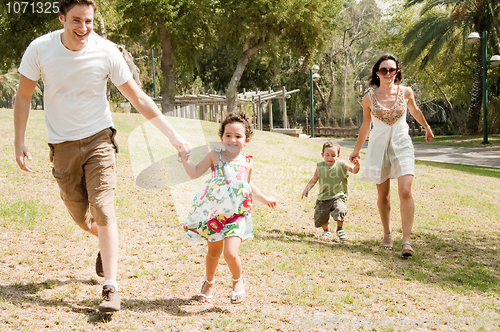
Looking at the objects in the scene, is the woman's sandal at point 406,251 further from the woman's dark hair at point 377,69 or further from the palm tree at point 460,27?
the palm tree at point 460,27

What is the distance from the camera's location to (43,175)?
29.1 feet

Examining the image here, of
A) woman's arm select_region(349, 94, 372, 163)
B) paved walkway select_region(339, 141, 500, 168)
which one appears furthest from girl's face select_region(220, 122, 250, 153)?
paved walkway select_region(339, 141, 500, 168)

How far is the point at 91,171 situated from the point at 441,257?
423 cm

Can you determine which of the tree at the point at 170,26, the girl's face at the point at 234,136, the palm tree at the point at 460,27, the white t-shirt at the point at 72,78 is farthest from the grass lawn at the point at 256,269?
the palm tree at the point at 460,27

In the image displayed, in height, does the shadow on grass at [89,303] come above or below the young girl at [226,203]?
below

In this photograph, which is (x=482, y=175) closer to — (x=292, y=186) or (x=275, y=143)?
(x=275, y=143)

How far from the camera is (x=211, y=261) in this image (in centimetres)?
421

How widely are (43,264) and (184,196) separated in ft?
12.4

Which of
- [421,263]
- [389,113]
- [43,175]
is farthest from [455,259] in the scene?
[43,175]

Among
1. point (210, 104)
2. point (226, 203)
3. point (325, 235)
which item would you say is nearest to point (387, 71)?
point (325, 235)

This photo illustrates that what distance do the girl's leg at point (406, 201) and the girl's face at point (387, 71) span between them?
1137 mm

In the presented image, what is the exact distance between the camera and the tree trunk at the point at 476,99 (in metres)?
32.6

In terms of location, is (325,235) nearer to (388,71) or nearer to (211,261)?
(388,71)

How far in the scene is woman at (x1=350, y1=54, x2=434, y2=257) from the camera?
587cm
